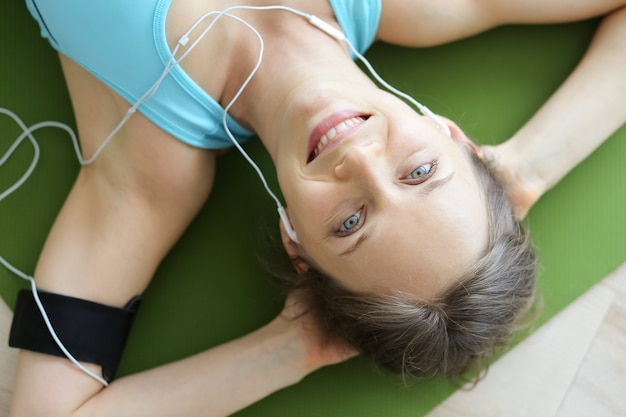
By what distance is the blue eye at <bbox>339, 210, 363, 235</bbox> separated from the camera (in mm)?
833

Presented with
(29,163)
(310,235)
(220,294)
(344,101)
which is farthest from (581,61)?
(29,163)

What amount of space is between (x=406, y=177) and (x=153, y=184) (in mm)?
445

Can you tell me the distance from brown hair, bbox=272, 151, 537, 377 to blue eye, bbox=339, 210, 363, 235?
0.10m

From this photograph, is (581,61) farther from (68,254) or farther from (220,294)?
(68,254)

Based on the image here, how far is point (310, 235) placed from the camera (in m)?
0.87

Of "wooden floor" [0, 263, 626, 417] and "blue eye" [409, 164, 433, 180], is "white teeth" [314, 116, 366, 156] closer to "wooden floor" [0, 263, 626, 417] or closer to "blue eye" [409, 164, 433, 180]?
"blue eye" [409, 164, 433, 180]

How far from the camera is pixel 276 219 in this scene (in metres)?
1.18

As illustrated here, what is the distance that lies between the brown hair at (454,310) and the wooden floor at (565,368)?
0.65 feet

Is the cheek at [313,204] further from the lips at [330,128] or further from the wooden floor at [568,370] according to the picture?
the wooden floor at [568,370]

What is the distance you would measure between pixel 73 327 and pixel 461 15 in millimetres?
859

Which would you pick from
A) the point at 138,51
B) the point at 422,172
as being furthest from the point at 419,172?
the point at 138,51

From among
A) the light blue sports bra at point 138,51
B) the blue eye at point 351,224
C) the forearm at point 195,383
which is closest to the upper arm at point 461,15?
the light blue sports bra at point 138,51

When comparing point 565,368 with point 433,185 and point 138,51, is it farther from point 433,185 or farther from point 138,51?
point 138,51

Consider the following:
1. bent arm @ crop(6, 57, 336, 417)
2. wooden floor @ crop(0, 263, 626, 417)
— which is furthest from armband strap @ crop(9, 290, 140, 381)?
wooden floor @ crop(0, 263, 626, 417)
